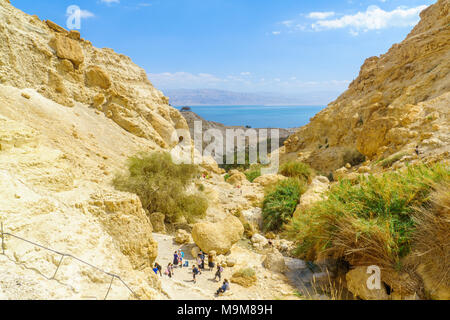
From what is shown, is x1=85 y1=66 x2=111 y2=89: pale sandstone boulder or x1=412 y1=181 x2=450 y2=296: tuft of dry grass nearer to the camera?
x1=412 y1=181 x2=450 y2=296: tuft of dry grass

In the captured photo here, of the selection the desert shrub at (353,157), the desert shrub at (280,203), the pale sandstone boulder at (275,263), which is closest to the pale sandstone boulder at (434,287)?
the pale sandstone boulder at (275,263)

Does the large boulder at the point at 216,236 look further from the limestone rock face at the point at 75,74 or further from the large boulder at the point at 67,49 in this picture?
the large boulder at the point at 67,49

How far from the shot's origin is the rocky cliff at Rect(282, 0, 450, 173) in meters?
11.4

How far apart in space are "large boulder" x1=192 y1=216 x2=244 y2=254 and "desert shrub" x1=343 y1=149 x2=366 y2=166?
1147 cm

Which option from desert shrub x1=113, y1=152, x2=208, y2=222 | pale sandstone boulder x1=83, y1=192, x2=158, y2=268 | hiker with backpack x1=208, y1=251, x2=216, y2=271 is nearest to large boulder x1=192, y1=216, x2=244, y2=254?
hiker with backpack x1=208, y1=251, x2=216, y2=271

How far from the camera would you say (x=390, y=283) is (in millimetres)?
4387

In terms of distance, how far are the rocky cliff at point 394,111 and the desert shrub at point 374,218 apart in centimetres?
457

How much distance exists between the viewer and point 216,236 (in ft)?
25.6

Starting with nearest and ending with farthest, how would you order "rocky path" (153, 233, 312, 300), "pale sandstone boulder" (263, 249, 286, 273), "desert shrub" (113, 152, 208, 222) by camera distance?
"rocky path" (153, 233, 312, 300) → "pale sandstone boulder" (263, 249, 286, 273) → "desert shrub" (113, 152, 208, 222)

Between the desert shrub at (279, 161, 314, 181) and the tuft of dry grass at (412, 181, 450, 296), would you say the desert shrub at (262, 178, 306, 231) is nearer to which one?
the desert shrub at (279, 161, 314, 181)

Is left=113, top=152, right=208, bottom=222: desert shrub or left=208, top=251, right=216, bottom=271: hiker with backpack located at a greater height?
left=113, top=152, right=208, bottom=222: desert shrub

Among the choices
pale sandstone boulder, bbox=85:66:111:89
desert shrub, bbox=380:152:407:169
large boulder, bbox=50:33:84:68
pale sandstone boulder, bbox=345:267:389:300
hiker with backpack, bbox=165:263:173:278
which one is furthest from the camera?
pale sandstone boulder, bbox=85:66:111:89

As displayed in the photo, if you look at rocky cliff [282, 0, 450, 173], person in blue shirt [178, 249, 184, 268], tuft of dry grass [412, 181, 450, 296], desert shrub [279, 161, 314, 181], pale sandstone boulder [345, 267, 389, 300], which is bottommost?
person in blue shirt [178, 249, 184, 268]
